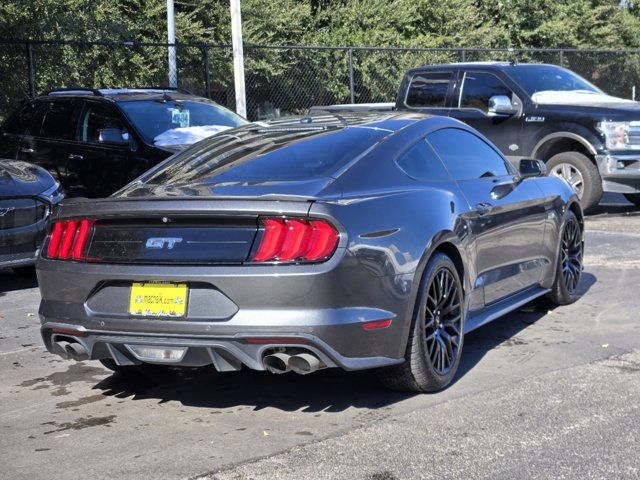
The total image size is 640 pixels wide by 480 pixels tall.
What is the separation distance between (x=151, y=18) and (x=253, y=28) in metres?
3.15

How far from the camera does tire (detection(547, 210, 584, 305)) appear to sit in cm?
760

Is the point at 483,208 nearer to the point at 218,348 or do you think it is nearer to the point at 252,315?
the point at 252,315

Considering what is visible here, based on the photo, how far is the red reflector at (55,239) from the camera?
5379 mm

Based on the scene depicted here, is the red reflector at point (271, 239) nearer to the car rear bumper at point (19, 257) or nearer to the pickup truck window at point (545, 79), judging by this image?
the car rear bumper at point (19, 257)

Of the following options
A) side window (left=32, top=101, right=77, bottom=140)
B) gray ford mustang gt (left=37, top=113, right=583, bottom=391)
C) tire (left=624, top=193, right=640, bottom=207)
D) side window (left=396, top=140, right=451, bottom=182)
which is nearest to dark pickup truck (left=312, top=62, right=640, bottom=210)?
tire (left=624, top=193, right=640, bottom=207)

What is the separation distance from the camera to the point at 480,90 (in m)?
14.0

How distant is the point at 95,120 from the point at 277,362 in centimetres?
763

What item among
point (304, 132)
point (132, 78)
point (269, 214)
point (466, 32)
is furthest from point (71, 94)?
point (466, 32)

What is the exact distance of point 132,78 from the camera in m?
23.0

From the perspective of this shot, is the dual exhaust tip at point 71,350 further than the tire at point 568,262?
No

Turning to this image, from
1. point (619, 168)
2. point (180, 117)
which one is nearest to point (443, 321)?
point (180, 117)

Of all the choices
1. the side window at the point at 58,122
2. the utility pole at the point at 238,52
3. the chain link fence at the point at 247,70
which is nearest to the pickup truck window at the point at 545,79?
the utility pole at the point at 238,52

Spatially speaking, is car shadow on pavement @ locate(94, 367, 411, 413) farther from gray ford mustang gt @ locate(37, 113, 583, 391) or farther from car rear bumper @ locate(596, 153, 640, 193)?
car rear bumper @ locate(596, 153, 640, 193)

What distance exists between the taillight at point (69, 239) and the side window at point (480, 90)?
367 inches
